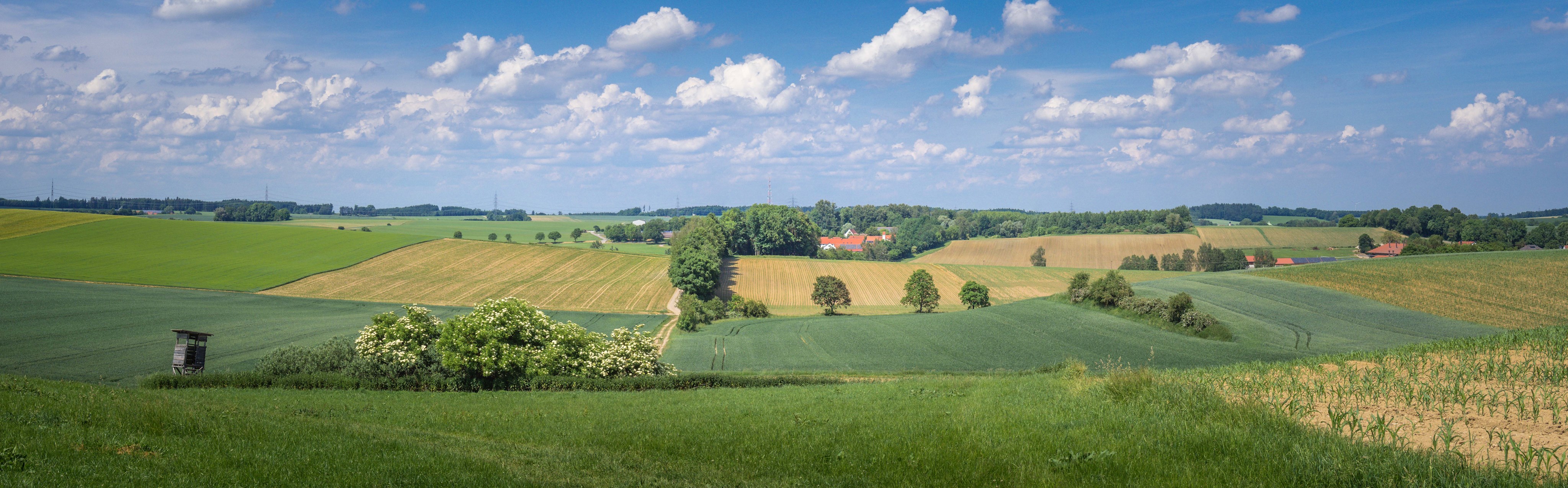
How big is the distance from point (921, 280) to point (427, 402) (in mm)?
61351

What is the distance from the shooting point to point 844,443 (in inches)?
463

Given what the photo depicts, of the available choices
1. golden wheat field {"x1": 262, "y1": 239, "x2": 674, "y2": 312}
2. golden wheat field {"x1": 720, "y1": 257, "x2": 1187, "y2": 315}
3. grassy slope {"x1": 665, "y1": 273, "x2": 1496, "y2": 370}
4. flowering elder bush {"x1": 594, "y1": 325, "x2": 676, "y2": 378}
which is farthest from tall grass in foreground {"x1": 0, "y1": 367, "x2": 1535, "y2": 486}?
golden wheat field {"x1": 720, "y1": 257, "x2": 1187, "y2": 315}

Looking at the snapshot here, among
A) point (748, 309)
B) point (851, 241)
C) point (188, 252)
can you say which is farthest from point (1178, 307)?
point (851, 241)

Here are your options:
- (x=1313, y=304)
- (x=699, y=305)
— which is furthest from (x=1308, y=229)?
(x=699, y=305)

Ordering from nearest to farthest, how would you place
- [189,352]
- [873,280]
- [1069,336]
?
1. [189,352]
2. [1069,336]
3. [873,280]

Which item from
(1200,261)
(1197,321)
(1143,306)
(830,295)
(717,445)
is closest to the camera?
(717,445)

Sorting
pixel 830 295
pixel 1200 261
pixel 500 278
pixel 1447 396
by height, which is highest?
pixel 1447 396

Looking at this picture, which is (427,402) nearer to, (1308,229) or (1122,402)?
(1122,402)

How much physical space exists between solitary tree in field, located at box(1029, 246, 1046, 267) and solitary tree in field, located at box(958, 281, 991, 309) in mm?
50723

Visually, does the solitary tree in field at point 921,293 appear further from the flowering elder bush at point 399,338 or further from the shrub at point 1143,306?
the flowering elder bush at point 399,338

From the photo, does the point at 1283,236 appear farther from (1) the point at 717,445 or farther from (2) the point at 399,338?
(1) the point at 717,445

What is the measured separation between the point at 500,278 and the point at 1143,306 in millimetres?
69106

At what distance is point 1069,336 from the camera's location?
45781 millimetres

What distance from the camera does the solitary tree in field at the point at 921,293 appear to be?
243ft
